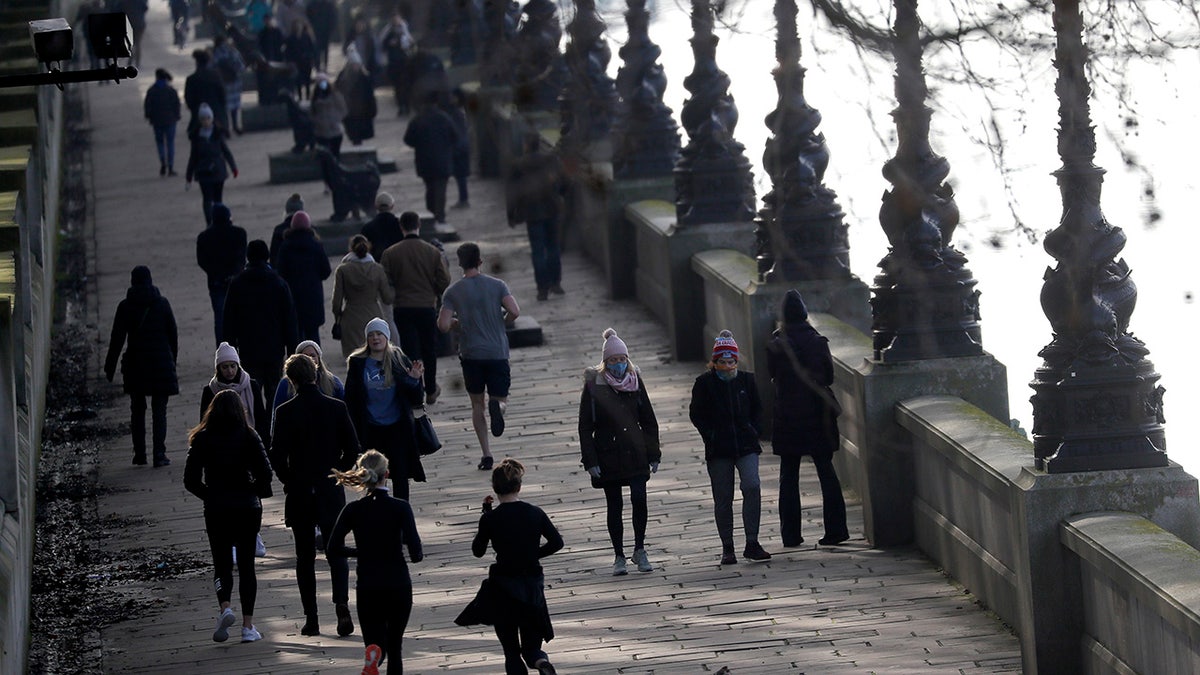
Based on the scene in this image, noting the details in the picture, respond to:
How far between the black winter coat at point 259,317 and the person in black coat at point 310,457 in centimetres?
452

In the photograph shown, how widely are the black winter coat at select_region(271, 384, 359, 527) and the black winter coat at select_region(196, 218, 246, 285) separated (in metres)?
7.73

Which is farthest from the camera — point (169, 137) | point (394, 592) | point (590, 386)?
point (169, 137)

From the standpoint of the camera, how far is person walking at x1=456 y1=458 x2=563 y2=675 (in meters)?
11.8

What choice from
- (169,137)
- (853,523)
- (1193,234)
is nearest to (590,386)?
(853,523)

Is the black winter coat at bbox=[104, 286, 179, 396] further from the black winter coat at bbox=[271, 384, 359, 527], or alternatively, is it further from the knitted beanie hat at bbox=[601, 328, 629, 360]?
the knitted beanie hat at bbox=[601, 328, 629, 360]

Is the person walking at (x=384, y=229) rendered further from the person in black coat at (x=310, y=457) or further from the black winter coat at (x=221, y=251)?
the person in black coat at (x=310, y=457)

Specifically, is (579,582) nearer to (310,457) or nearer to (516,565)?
(310,457)

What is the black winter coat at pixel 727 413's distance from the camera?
1456 centimetres

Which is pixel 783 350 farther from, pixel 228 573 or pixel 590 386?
pixel 228 573

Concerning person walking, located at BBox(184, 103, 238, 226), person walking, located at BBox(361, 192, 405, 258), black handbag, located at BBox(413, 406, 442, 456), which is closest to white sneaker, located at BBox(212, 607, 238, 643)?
black handbag, located at BBox(413, 406, 442, 456)

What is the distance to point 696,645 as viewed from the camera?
12.9 meters

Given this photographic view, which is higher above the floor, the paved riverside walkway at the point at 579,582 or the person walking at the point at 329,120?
the person walking at the point at 329,120

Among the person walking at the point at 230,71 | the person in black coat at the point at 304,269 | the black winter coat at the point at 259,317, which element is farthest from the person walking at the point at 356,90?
the black winter coat at the point at 259,317

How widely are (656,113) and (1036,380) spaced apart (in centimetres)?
1263
